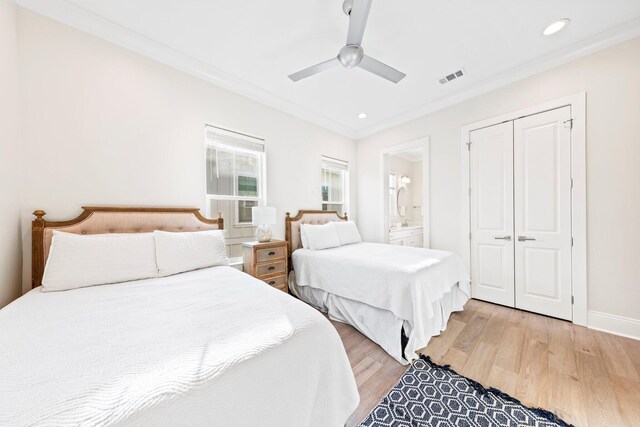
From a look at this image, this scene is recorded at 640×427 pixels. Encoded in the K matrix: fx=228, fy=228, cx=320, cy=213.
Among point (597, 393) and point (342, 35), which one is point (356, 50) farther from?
point (597, 393)

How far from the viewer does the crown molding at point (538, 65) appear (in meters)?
2.11

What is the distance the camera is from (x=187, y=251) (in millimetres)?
2031

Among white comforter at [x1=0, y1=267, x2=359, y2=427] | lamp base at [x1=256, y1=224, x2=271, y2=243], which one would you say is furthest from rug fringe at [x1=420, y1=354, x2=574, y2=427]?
lamp base at [x1=256, y1=224, x2=271, y2=243]

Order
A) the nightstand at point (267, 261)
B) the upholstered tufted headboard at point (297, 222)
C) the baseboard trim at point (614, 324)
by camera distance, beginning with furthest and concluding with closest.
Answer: the upholstered tufted headboard at point (297, 222) → the nightstand at point (267, 261) → the baseboard trim at point (614, 324)

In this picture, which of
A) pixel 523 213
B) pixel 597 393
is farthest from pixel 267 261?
pixel 523 213

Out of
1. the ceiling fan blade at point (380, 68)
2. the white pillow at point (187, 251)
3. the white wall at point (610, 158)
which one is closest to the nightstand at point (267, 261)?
the white pillow at point (187, 251)

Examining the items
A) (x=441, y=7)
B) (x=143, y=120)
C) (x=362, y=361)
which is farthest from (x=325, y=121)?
(x=362, y=361)

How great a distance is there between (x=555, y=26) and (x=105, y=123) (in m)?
4.15

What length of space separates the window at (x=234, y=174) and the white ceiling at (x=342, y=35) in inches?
25.7

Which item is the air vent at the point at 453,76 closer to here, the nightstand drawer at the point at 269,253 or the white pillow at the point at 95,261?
the nightstand drawer at the point at 269,253

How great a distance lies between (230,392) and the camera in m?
0.77

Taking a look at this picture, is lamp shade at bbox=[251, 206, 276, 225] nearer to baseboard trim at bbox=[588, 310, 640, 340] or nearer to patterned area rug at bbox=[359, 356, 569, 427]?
patterned area rug at bbox=[359, 356, 569, 427]

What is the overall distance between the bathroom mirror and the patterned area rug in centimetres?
415

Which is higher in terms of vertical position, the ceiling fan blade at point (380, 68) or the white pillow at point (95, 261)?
the ceiling fan blade at point (380, 68)
